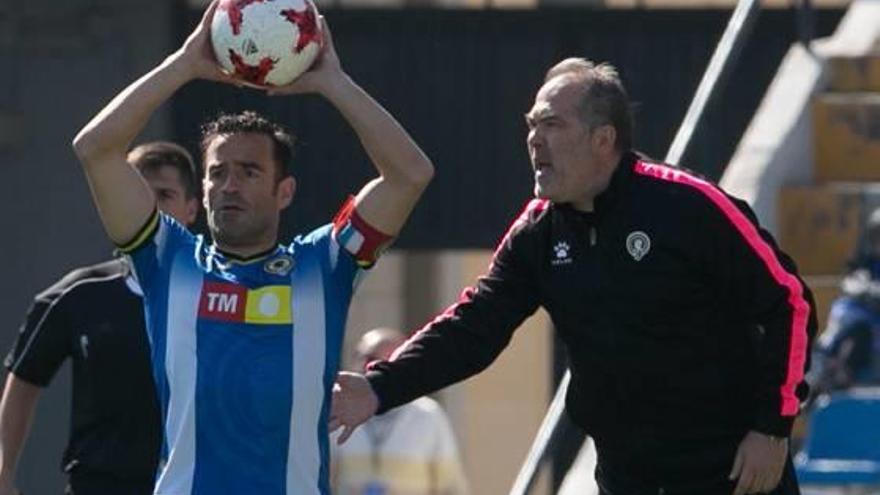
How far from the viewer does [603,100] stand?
24.6ft

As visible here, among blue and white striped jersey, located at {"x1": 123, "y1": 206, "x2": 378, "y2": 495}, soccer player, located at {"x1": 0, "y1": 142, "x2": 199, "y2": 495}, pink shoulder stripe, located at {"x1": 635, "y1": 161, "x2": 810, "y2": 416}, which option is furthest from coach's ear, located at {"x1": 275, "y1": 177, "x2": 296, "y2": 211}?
soccer player, located at {"x1": 0, "y1": 142, "x2": 199, "y2": 495}

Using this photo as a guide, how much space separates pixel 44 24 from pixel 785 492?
7350 millimetres

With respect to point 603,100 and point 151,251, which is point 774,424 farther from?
point 151,251

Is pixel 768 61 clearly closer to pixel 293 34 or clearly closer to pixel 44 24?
pixel 44 24

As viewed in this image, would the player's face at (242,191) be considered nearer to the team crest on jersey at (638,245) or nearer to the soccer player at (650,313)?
the soccer player at (650,313)

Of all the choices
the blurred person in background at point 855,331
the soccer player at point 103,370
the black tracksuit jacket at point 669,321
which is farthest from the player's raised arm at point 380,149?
the blurred person in background at point 855,331

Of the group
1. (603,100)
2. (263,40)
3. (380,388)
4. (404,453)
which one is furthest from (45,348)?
(404,453)

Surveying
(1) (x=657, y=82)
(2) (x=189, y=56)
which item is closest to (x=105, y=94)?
(1) (x=657, y=82)

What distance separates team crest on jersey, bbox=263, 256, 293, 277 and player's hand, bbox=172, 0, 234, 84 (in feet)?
1.48

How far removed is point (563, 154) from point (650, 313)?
466 mm

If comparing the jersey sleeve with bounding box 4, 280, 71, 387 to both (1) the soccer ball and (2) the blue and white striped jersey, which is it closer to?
(2) the blue and white striped jersey

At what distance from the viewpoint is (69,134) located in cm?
1416

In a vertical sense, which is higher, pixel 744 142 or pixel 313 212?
pixel 744 142

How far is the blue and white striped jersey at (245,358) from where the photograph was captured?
6.97m
